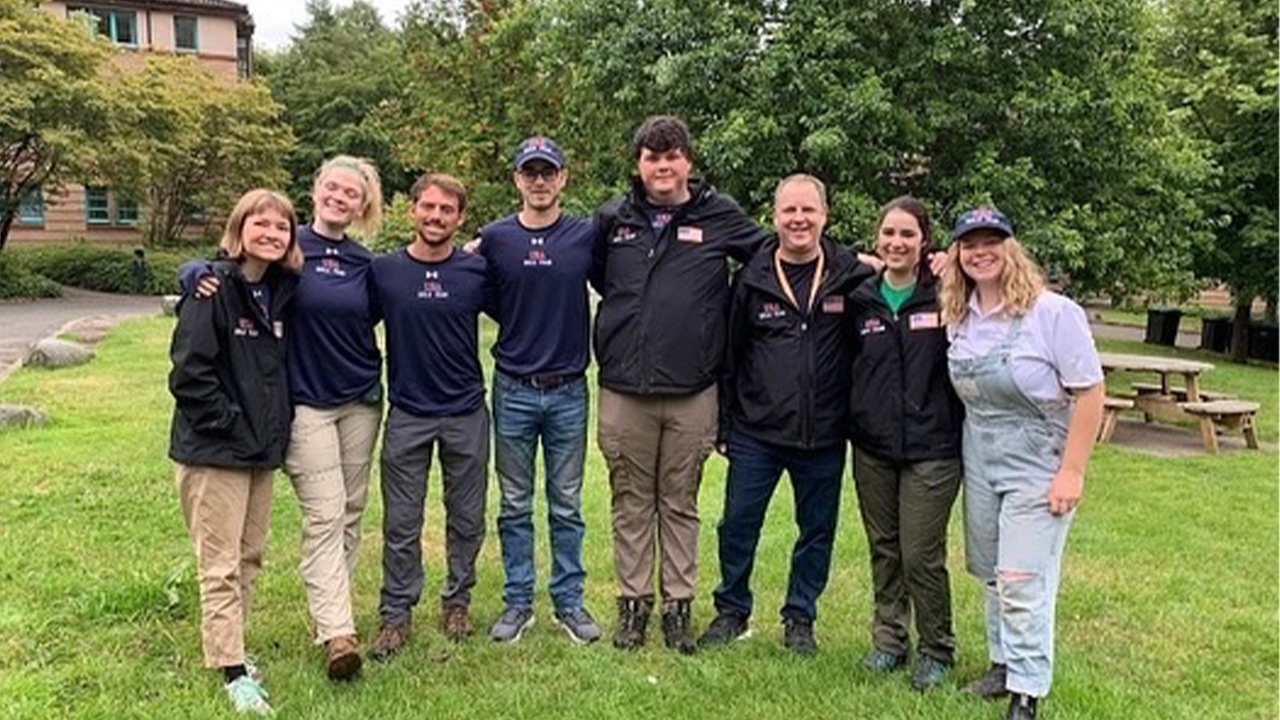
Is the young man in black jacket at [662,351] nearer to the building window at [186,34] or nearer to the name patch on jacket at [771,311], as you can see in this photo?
the name patch on jacket at [771,311]

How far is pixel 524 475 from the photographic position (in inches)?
179

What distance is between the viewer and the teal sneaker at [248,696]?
12.4ft

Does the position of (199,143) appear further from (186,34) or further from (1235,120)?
(1235,120)

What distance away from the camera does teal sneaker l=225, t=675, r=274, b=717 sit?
3.78 meters

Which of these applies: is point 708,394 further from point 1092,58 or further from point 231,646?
point 1092,58

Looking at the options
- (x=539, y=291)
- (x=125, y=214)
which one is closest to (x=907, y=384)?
(x=539, y=291)

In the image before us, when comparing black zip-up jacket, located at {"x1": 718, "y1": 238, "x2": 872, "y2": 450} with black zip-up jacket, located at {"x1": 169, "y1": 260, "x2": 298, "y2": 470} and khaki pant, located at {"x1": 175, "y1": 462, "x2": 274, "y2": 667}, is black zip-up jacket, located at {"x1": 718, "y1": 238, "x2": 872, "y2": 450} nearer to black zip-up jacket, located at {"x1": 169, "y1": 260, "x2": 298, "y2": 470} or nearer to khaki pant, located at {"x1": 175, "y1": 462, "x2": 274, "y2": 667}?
black zip-up jacket, located at {"x1": 169, "y1": 260, "x2": 298, "y2": 470}

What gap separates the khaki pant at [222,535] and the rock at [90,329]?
13255 millimetres

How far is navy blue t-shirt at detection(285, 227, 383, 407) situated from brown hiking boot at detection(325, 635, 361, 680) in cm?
88

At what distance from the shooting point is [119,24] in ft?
123

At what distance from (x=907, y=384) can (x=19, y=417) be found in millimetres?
7848

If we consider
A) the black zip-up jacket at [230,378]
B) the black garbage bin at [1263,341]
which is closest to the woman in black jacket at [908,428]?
the black zip-up jacket at [230,378]

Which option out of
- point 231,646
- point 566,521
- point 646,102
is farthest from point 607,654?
point 646,102

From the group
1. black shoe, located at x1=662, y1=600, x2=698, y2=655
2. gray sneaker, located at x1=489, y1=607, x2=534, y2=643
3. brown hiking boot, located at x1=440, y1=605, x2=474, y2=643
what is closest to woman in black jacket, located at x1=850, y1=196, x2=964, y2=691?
black shoe, located at x1=662, y1=600, x2=698, y2=655
